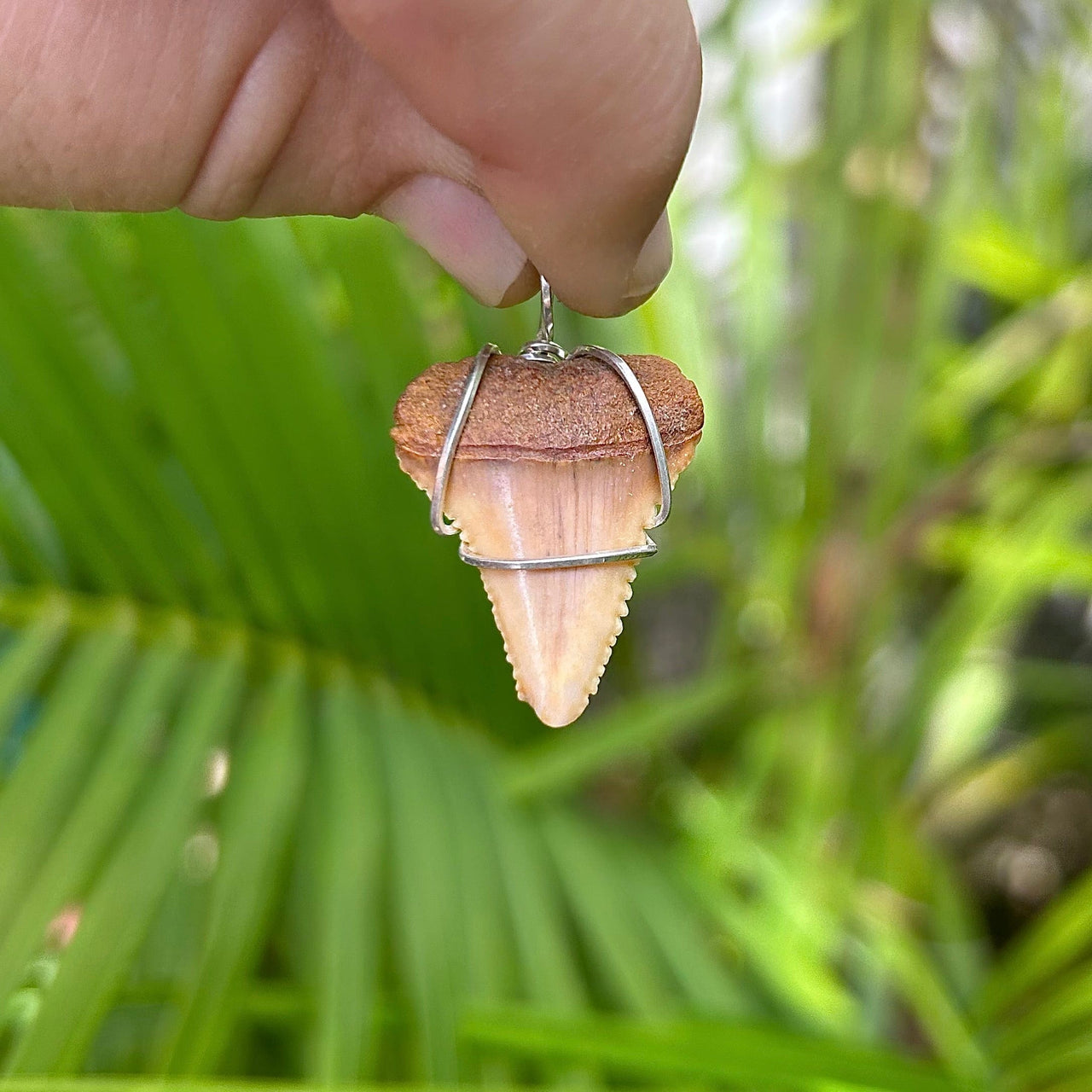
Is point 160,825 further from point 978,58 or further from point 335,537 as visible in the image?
point 978,58

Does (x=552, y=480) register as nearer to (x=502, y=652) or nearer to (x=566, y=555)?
(x=566, y=555)

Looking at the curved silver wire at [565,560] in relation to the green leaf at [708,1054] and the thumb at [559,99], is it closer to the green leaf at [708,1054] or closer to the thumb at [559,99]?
the thumb at [559,99]

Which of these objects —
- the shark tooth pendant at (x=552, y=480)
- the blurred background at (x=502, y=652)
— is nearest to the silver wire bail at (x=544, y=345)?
the shark tooth pendant at (x=552, y=480)

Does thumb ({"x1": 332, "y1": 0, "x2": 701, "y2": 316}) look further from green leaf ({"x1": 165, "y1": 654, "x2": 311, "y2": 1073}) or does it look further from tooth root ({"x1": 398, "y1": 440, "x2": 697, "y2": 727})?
green leaf ({"x1": 165, "y1": 654, "x2": 311, "y2": 1073})

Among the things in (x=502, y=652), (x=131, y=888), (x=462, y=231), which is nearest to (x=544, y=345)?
(x=462, y=231)

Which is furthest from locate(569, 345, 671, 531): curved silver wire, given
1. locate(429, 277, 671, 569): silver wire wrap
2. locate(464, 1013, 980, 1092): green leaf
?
locate(464, 1013, 980, 1092): green leaf

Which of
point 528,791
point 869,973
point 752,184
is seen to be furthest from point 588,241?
point 869,973
